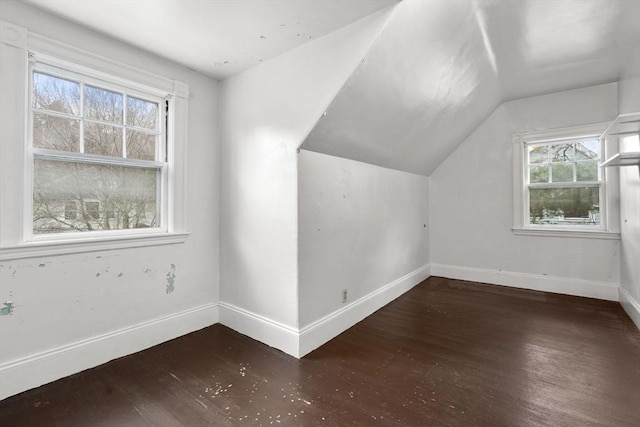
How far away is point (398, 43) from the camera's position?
76.2 inches

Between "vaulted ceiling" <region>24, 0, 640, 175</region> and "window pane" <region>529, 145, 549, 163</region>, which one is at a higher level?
"vaulted ceiling" <region>24, 0, 640, 175</region>

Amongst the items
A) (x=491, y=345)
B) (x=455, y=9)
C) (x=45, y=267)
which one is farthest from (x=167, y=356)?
(x=455, y=9)

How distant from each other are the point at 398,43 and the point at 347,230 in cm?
151

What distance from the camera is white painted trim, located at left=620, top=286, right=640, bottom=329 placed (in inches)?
103

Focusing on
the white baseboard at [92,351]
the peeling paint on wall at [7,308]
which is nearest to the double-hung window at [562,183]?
the white baseboard at [92,351]

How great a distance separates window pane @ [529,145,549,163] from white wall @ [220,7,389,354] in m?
3.30

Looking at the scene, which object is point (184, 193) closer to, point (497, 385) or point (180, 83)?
point (180, 83)

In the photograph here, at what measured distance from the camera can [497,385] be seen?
1807mm

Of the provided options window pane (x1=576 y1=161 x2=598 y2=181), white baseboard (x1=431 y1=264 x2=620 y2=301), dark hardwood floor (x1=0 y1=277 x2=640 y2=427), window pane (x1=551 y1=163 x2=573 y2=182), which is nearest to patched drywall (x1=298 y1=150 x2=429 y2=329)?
dark hardwood floor (x1=0 y1=277 x2=640 y2=427)

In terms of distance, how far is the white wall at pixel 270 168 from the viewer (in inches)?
80.4

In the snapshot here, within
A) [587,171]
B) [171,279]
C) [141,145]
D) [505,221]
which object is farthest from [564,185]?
[141,145]

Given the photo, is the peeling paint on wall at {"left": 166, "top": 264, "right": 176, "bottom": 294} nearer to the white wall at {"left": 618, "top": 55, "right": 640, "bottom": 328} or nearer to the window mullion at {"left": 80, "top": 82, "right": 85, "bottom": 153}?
the window mullion at {"left": 80, "top": 82, "right": 85, "bottom": 153}

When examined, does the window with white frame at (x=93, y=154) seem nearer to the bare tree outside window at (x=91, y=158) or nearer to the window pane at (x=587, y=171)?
the bare tree outside window at (x=91, y=158)

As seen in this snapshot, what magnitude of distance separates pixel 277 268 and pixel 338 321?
74 centimetres
